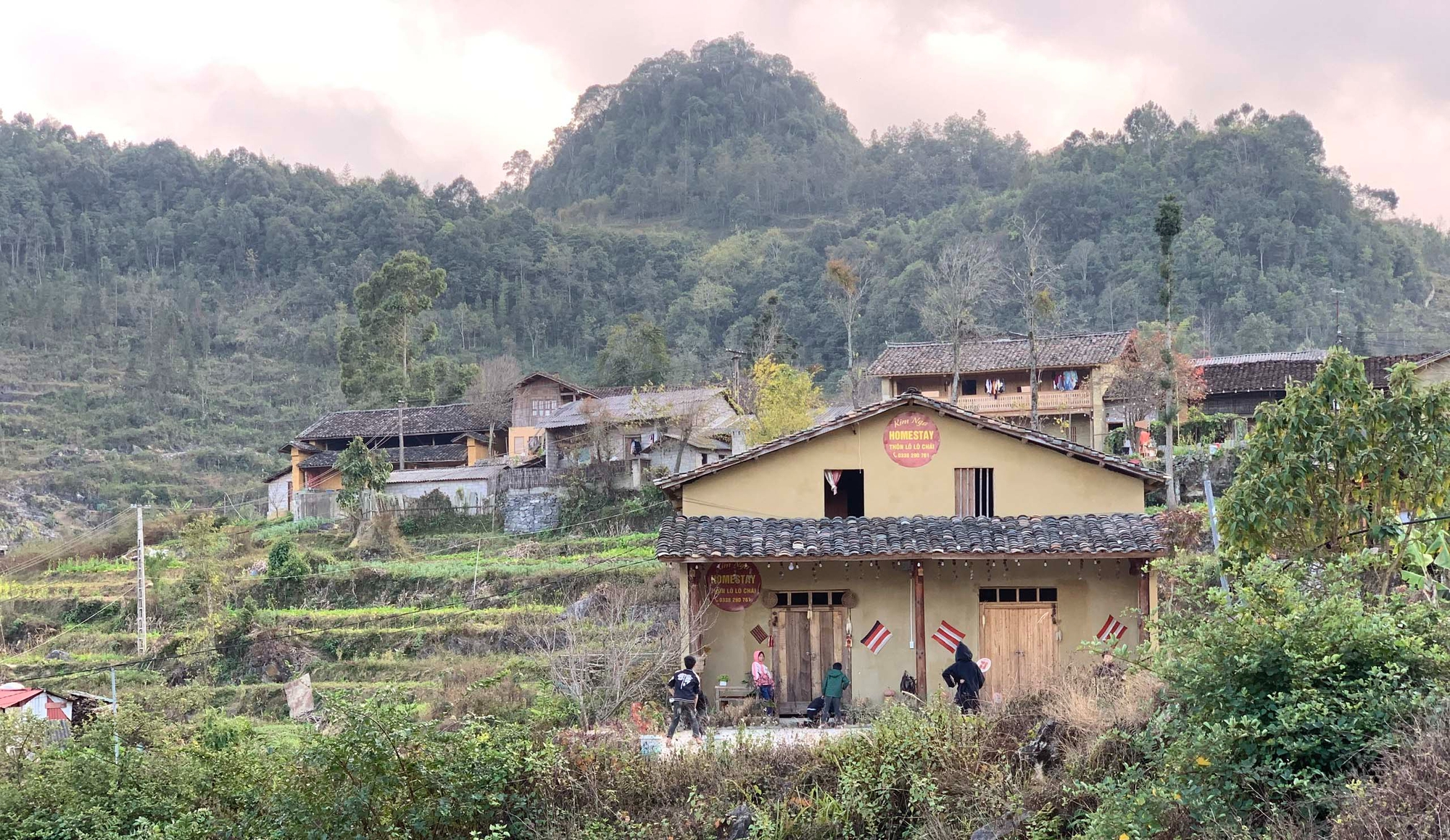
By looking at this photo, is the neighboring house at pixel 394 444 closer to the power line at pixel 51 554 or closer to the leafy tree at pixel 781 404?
the power line at pixel 51 554

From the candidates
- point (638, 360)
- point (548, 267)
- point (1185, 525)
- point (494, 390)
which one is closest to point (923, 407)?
point (1185, 525)

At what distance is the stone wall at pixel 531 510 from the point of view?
4519cm

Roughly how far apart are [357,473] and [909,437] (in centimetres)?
2780

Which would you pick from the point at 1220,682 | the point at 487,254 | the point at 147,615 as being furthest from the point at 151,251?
the point at 1220,682

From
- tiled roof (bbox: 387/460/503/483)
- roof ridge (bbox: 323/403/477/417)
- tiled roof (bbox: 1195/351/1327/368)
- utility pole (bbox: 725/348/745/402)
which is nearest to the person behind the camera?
tiled roof (bbox: 387/460/503/483)

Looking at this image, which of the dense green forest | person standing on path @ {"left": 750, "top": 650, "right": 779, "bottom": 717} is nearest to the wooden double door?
person standing on path @ {"left": 750, "top": 650, "right": 779, "bottom": 717}

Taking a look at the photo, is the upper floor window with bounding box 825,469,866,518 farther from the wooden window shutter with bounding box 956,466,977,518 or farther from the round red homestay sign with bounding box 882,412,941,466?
the wooden window shutter with bounding box 956,466,977,518

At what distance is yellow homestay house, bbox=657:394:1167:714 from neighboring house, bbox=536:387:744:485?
2246cm

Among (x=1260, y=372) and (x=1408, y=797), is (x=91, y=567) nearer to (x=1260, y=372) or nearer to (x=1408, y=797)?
(x=1260, y=372)

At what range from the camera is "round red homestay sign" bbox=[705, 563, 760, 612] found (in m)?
21.0

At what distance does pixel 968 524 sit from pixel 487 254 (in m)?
77.4

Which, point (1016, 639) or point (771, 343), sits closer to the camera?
point (1016, 639)

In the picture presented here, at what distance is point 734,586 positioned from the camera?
2102 centimetres

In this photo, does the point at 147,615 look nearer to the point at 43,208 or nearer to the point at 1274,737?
the point at 1274,737
